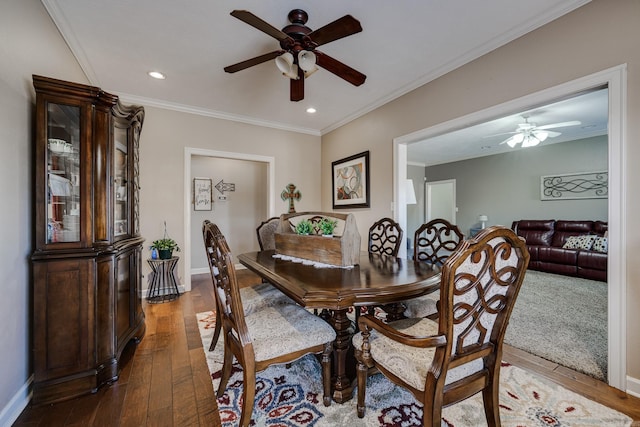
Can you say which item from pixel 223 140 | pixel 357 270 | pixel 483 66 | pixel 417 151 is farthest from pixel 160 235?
pixel 417 151

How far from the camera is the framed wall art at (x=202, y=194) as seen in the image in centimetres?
499

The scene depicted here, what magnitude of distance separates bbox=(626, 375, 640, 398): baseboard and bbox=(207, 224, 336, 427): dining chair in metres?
1.80

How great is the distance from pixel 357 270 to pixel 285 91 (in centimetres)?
250

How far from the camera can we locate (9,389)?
→ 55.5 inches

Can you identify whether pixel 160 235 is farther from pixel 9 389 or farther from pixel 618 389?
pixel 618 389

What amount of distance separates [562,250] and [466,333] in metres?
5.20

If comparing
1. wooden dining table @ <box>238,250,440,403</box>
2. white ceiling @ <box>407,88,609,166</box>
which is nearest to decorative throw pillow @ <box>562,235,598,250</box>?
white ceiling @ <box>407,88,609,166</box>

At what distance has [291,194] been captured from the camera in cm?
457

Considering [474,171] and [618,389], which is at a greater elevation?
[474,171]

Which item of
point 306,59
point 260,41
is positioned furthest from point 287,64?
point 260,41

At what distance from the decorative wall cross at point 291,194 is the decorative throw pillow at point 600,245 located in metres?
5.03

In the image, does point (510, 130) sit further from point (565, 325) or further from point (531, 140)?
point (565, 325)

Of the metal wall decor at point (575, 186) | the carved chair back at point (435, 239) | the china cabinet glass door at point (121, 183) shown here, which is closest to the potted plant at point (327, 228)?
the carved chair back at point (435, 239)

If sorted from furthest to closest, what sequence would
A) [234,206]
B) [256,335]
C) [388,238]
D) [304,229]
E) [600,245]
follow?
[234,206]
[600,245]
[388,238]
[304,229]
[256,335]
